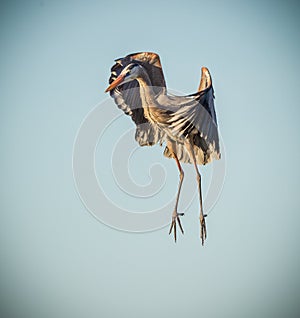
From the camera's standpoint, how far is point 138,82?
15.5ft

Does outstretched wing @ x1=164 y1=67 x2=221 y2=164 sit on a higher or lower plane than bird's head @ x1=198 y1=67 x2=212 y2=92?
lower

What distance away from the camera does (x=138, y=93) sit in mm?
4793

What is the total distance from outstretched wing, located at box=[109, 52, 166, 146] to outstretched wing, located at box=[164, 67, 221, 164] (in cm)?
32

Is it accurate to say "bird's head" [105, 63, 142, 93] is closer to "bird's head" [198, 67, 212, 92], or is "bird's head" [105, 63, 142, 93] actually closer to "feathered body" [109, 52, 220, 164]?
"feathered body" [109, 52, 220, 164]

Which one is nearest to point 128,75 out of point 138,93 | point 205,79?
point 138,93

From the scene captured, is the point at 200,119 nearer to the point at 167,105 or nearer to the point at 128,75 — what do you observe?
the point at 167,105

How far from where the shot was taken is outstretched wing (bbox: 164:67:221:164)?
431 centimetres

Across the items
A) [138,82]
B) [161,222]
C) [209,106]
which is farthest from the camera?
[161,222]

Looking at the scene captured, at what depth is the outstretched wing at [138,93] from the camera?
4.54m

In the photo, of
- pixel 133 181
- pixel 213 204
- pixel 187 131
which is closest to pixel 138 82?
pixel 187 131

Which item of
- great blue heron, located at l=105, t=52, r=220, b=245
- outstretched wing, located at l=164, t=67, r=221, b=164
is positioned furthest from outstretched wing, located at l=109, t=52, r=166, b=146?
outstretched wing, located at l=164, t=67, r=221, b=164

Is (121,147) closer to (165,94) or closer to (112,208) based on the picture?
(112,208)

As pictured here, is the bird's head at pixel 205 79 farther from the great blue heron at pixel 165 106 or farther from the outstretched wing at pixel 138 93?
the outstretched wing at pixel 138 93

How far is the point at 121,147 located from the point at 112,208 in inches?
25.9
